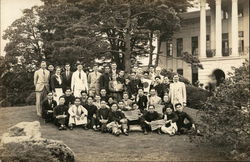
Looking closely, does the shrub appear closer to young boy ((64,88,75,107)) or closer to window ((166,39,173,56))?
young boy ((64,88,75,107))

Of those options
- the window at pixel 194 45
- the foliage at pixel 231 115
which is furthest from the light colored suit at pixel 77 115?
the window at pixel 194 45

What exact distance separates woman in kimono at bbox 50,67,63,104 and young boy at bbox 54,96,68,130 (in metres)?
0.83

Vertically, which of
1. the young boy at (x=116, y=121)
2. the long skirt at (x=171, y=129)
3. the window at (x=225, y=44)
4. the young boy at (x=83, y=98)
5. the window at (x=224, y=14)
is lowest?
the long skirt at (x=171, y=129)

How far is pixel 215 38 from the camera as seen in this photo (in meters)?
37.2

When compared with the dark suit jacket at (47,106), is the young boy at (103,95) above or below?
above

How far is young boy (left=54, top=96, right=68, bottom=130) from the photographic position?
14.1m

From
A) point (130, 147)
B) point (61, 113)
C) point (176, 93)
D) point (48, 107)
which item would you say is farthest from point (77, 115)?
point (176, 93)

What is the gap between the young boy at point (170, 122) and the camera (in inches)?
539

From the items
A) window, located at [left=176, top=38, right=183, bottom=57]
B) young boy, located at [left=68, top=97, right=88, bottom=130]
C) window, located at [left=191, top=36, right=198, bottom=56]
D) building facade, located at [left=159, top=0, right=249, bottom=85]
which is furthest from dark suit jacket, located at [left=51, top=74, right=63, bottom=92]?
window, located at [left=176, top=38, right=183, bottom=57]

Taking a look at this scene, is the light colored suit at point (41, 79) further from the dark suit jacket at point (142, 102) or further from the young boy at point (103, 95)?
the dark suit jacket at point (142, 102)

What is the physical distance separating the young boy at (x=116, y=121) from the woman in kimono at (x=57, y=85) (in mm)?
2249

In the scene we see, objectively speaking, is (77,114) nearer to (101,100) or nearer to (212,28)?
(101,100)

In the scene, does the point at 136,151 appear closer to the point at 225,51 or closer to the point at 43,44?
the point at 43,44

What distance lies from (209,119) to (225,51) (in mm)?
29043
